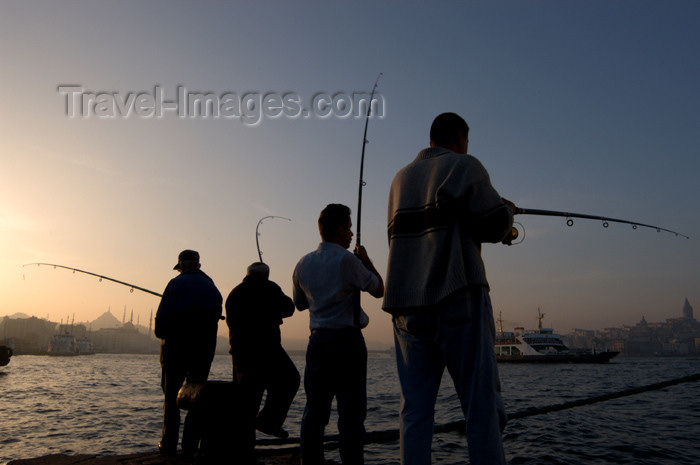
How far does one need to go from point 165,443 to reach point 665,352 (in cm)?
23263

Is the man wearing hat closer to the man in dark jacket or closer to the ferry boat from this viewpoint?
the man in dark jacket

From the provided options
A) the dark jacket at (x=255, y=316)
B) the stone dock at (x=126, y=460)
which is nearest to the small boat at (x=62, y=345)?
the stone dock at (x=126, y=460)

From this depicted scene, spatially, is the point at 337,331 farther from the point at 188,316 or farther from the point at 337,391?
the point at 188,316

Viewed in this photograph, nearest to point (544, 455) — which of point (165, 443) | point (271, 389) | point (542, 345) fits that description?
point (271, 389)

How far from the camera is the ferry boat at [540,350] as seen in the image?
6397cm

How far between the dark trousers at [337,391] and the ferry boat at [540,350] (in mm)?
68787

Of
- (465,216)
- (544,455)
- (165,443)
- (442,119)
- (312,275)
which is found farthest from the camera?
(544,455)

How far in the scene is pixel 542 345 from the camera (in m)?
65.8

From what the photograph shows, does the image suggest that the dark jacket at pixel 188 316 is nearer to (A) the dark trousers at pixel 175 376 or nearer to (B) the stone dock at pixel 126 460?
(A) the dark trousers at pixel 175 376

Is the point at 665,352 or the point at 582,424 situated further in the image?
the point at 665,352

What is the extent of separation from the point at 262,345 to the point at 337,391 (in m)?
1.31

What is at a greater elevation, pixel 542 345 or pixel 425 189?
pixel 425 189

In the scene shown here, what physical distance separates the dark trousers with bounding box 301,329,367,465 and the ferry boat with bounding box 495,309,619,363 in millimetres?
68787

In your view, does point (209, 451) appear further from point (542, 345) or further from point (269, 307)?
point (542, 345)
